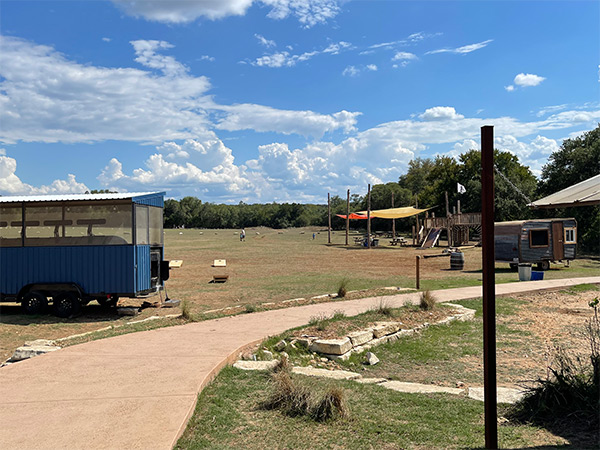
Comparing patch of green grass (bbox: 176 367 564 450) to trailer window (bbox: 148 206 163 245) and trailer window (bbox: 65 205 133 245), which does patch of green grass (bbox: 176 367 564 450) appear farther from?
trailer window (bbox: 148 206 163 245)

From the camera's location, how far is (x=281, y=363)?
251 inches

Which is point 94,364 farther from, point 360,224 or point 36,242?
point 360,224

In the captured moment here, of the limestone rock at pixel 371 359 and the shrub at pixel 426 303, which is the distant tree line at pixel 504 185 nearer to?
the shrub at pixel 426 303

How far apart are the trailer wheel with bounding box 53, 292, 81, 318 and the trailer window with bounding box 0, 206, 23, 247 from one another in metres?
1.66

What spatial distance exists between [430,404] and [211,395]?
7.47 feet

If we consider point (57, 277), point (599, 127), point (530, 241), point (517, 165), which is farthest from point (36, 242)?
point (517, 165)

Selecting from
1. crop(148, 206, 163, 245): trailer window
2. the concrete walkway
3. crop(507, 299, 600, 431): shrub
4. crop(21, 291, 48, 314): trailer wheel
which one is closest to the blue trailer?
crop(21, 291, 48, 314): trailer wheel

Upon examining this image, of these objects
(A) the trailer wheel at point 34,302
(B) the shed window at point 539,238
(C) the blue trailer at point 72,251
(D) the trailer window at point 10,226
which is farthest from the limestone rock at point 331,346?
(B) the shed window at point 539,238

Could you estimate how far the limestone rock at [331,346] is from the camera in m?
7.81

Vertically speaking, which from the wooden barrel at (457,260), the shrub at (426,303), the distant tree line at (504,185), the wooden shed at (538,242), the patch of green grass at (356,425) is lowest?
the patch of green grass at (356,425)

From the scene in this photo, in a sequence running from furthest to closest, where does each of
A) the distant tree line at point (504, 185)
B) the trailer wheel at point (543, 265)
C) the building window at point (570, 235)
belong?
the distant tree line at point (504, 185) → the building window at point (570, 235) → the trailer wheel at point (543, 265)

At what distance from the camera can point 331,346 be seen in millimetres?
7836

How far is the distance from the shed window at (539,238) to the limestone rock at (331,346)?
17.7 m

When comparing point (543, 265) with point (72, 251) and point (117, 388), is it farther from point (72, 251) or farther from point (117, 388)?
point (117, 388)
